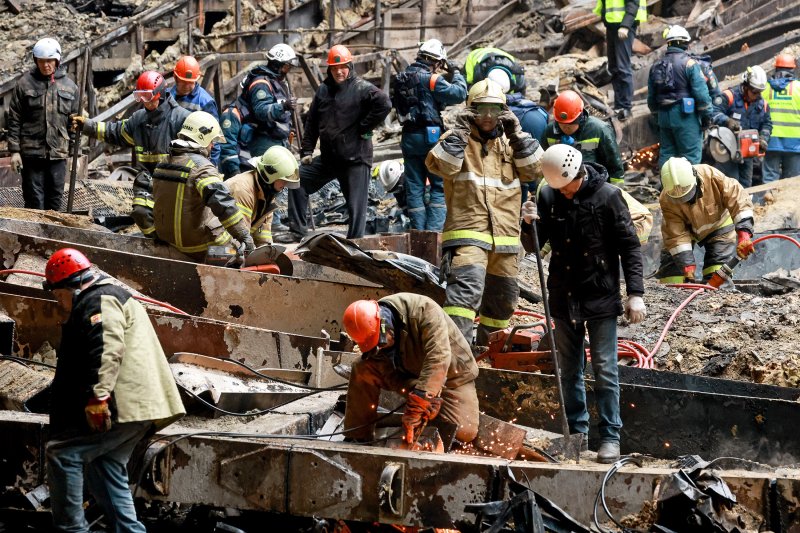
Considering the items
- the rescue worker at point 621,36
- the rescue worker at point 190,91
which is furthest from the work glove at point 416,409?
the rescue worker at point 621,36

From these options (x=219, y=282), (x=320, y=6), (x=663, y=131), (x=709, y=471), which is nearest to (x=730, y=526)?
(x=709, y=471)

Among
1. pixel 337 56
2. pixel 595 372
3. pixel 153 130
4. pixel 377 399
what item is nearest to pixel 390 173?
pixel 337 56

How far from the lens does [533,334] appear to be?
9.02 m

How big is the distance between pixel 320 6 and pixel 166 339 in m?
11.4

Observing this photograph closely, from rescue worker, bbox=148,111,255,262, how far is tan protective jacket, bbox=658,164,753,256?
3924mm

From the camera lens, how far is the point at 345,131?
11.7m

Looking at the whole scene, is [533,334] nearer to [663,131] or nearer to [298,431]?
[298,431]

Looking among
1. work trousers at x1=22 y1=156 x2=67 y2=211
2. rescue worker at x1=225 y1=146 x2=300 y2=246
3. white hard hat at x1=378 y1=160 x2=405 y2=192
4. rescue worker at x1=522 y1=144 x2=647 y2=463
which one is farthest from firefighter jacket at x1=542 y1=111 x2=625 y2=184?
work trousers at x1=22 y1=156 x2=67 y2=211

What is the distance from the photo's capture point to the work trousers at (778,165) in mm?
15719

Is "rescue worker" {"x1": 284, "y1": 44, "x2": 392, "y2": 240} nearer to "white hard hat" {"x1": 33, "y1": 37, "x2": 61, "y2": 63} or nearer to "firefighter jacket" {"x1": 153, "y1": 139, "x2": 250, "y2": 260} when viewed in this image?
"firefighter jacket" {"x1": 153, "y1": 139, "x2": 250, "y2": 260}

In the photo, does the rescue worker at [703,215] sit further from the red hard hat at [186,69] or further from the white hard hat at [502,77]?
the red hard hat at [186,69]

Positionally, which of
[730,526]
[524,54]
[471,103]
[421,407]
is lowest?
[730,526]

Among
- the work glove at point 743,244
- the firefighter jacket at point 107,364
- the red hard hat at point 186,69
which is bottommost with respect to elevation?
the firefighter jacket at point 107,364

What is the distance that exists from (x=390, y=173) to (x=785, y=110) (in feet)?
17.7
